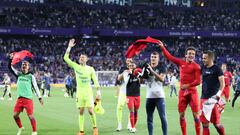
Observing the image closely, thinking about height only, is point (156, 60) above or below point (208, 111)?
above

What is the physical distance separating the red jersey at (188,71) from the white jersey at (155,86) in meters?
0.39

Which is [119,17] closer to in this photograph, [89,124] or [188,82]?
[89,124]

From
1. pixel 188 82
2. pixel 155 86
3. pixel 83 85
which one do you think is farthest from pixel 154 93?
pixel 83 85

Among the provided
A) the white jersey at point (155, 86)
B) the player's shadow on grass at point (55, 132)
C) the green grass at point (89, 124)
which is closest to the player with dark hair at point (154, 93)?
the white jersey at point (155, 86)

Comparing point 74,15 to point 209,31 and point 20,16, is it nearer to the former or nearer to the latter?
point 20,16

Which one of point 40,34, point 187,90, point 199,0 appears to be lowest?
point 187,90

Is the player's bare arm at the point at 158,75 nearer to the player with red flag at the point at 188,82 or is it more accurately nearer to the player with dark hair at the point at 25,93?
the player with red flag at the point at 188,82

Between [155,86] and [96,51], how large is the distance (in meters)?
58.8

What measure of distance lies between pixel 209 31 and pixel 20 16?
89.2 feet

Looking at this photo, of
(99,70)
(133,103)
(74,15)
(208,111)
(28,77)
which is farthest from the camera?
(74,15)

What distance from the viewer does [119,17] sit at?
76.8 metres

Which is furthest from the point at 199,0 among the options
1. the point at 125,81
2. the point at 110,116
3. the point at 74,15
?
the point at 125,81

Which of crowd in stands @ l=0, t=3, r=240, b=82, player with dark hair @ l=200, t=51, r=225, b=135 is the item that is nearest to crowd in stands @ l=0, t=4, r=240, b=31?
crowd in stands @ l=0, t=3, r=240, b=82

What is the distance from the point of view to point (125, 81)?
54.1ft
